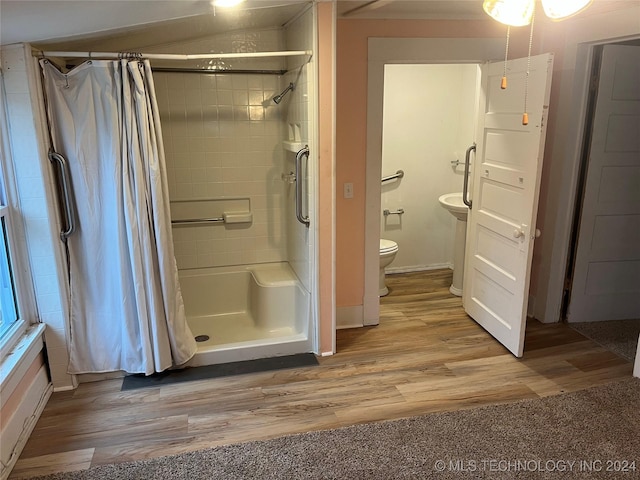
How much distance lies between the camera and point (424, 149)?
457 centimetres

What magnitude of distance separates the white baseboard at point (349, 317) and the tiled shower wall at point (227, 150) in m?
0.72

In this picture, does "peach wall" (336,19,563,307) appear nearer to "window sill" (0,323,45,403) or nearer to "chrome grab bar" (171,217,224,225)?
"chrome grab bar" (171,217,224,225)

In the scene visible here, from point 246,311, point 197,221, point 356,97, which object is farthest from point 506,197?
point 197,221

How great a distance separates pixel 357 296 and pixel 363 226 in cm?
53

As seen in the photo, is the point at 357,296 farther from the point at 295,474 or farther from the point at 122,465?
the point at 122,465

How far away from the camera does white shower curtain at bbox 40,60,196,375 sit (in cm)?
258

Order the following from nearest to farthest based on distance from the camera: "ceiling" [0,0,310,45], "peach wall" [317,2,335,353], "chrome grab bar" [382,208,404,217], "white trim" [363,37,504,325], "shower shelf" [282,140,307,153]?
"ceiling" [0,0,310,45] → "peach wall" [317,2,335,353] → "shower shelf" [282,140,307,153] → "white trim" [363,37,504,325] → "chrome grab bar" [382,208,404,217]

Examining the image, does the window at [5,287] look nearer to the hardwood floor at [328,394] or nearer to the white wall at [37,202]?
the white wall at [37,202]

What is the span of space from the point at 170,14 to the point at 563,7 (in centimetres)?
180

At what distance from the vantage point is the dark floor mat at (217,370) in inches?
114

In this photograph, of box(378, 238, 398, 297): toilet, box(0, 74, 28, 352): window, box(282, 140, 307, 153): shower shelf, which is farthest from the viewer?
box(378, 238, 398, 297): toilet

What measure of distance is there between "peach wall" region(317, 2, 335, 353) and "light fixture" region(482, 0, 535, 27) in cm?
117

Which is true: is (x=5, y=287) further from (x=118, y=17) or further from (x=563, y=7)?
(x=563, y=7)

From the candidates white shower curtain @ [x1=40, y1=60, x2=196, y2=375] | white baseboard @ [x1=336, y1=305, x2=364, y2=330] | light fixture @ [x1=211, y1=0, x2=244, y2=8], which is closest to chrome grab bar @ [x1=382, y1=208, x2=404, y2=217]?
white baseboard @ [x1=336, y1=305, x2=364, y2=330]
